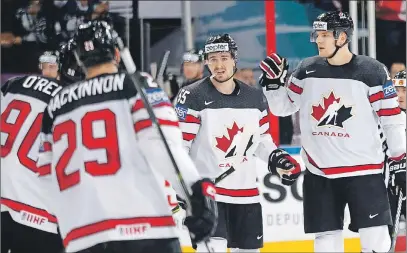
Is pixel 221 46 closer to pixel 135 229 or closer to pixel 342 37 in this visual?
pixel 342 37

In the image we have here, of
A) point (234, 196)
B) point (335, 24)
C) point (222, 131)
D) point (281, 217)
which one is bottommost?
point (281, 217)

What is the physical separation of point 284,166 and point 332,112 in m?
0.39

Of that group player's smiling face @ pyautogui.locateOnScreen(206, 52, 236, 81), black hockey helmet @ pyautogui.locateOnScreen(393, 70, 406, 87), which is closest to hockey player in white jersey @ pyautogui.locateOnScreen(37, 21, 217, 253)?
player's smiling face @ pyautogui.locateOnScreen(206, 52, 236, 81)

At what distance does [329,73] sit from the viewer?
5.26 m

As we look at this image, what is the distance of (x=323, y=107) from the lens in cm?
524

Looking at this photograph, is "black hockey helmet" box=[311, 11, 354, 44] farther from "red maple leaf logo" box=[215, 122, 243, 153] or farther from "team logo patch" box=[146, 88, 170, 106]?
"team logo patch" box=[146, 88, 170, 106]

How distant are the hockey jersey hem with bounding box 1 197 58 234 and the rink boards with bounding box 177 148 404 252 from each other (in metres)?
2.93

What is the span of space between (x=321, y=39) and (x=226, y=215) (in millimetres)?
1061

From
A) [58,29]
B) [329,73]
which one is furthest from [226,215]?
[58,29]

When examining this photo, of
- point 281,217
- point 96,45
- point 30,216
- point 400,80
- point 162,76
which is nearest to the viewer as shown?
point 96,45

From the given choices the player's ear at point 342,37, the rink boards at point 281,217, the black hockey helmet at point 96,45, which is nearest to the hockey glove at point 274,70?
the player's ear at point 342,37

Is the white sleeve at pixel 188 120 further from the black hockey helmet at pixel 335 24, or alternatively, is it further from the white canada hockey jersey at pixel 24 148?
the white canada hockey jersey at pixel 24 148

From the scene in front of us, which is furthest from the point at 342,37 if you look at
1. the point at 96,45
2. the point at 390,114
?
the point at 96,45

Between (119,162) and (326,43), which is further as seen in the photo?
(326,43)
